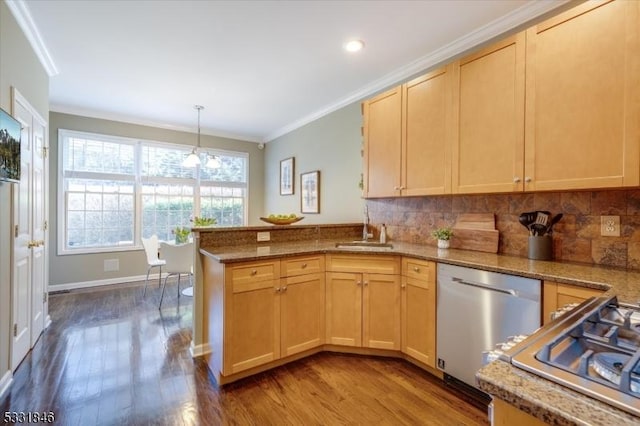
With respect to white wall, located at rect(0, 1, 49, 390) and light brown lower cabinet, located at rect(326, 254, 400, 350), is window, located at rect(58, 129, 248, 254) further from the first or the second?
light brown lower cabinet, located at rect(326, 254, 400, 350)

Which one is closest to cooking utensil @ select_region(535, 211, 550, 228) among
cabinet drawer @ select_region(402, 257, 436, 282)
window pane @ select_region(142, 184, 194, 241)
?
cabinet drawer @ select_region(402, 257, 436, 282)

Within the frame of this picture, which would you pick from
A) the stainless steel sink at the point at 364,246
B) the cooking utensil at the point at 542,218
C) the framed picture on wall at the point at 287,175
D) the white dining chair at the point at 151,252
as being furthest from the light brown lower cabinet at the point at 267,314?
the framed picture on wall at the point at 287,175

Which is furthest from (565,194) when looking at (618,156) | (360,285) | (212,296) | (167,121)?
(167,121)

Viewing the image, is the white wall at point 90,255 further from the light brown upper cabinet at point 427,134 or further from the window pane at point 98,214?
the light brown upper cabinet at point 427,134

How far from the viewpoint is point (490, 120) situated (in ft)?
6.90

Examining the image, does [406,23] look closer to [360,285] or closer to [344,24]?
[344,24]

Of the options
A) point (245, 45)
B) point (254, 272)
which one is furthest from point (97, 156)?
point (254, 272)

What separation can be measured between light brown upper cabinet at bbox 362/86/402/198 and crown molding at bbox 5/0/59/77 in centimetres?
277

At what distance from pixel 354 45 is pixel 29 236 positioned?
127 inches

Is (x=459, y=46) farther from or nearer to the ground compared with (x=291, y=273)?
farther from the ground

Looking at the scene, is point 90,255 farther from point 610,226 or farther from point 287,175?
point 610,226

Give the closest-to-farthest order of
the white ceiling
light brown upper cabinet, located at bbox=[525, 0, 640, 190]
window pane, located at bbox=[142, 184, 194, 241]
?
light brown upper cabinet, located at bbox=[525, 0, 640, 190], the white ceiling, window pane, located at bbox=[142, 184, 194, 241]

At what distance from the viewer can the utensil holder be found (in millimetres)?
1998

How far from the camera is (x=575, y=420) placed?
49 cm
